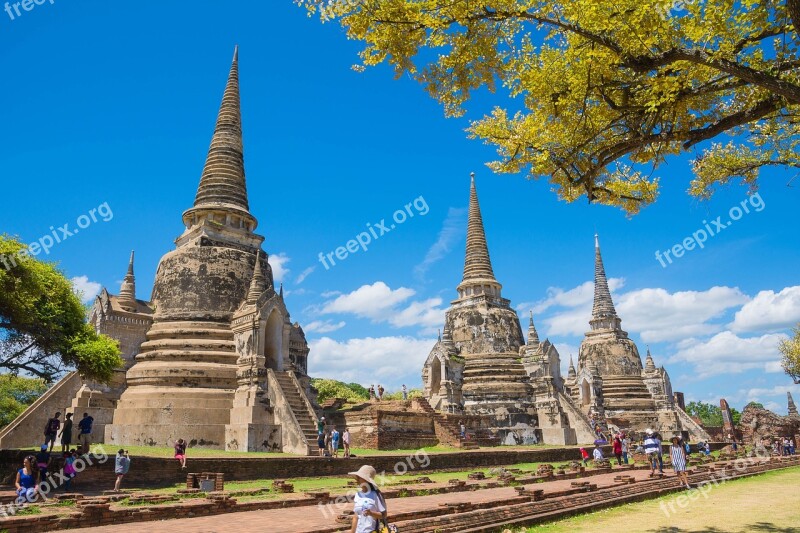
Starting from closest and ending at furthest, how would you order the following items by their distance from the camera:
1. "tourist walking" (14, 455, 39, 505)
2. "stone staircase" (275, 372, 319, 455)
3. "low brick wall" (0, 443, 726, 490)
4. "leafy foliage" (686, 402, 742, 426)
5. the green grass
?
the green grass < "tourist walking" (14, 455, 39, 505) < "low brick wall" (0, 443, 726, 490) < "stone staircase" (275, 372, 319, 455) < "leafy foliage" (686, 402, 742, 426)

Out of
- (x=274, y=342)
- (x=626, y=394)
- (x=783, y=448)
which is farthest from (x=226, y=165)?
(x=626, y=394)

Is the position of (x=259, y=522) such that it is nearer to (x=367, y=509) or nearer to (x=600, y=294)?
(x=367, y=509)

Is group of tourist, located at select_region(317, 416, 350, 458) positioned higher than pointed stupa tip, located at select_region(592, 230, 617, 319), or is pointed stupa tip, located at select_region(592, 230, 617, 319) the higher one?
pointed stupa tip, located at select_region(592, 230, 617, 319)

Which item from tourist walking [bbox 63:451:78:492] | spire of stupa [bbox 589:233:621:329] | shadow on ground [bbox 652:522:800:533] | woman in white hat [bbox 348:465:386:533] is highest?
spire of stupa [bbox 589:233:621:329]

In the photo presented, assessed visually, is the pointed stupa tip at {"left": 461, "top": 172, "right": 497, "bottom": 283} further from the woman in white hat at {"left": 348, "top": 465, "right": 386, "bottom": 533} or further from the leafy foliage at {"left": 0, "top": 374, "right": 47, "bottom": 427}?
the woman in white hat at {"left": 348, "top": 465, "right": 386, "bottom": 533}

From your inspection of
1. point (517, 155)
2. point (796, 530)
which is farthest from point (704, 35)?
point (796, 530)

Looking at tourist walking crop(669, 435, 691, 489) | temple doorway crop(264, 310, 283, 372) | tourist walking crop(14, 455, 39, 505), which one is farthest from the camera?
temple doorway crop(264, 310, 283, 372)

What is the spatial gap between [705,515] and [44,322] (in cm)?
1640

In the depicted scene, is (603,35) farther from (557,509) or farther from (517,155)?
(557,509)

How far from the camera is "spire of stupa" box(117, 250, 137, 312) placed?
95.6 ft

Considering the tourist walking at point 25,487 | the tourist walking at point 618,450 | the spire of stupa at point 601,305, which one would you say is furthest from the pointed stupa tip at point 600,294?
the tourist walking at point 25,487

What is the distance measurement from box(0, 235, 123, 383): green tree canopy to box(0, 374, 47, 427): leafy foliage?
2602cm

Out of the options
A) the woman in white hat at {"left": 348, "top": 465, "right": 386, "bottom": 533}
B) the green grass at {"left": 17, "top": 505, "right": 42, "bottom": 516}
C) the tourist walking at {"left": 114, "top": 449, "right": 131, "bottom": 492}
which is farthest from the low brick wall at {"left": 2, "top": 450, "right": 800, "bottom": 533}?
the tourist walking at {"left": 114, "top": 449, "right": 131, "bottom": 492}

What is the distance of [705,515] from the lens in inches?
443
